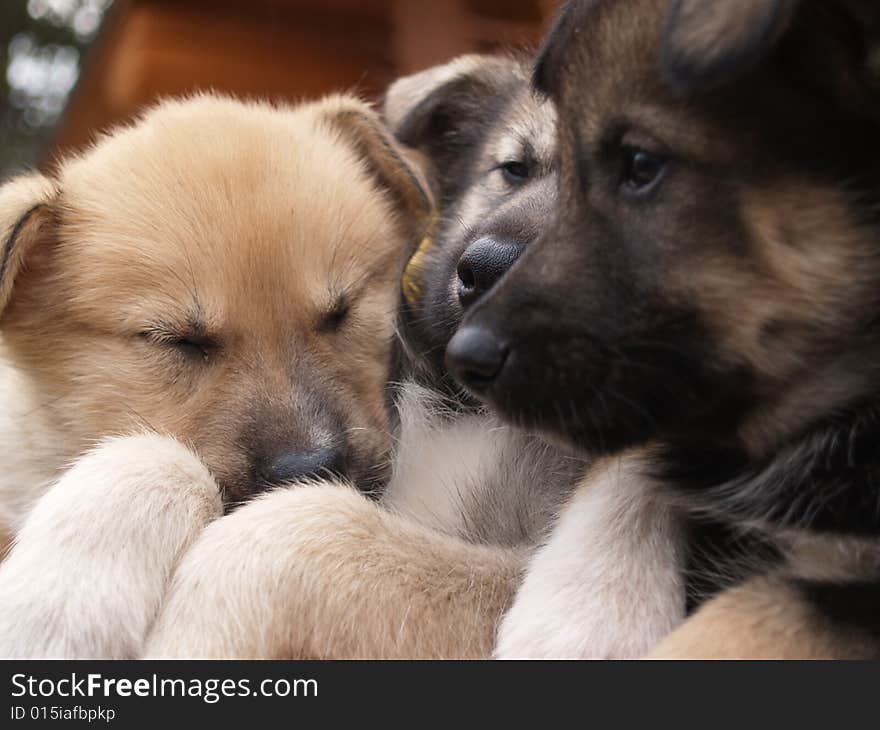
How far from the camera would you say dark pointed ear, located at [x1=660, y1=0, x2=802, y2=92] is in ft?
4.26

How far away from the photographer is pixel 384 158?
2.74 metres

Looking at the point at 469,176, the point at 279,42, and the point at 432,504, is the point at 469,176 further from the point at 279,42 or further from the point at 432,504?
the point at 279,42

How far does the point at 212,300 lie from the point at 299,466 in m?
0.42

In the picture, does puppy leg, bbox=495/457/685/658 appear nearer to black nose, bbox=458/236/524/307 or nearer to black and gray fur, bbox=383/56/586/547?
black and gray fur, bbox=383/56/586/547

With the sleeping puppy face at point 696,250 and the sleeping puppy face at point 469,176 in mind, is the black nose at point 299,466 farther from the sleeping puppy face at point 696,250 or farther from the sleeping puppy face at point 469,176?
the sleeping puppy face at point 696,250

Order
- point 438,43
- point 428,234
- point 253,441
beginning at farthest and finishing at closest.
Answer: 1. point 438,43
2. point 428,234
3. point 253,441

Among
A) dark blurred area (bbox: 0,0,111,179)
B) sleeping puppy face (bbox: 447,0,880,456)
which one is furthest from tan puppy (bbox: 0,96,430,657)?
dark blurred area (bbox: 0,0,111,179)

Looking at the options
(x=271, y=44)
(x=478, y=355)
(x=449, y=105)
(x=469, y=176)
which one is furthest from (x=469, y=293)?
(x=271, y=44)

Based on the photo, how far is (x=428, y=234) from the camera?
2.60 m

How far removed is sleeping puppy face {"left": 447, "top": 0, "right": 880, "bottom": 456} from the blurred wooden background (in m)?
2.46

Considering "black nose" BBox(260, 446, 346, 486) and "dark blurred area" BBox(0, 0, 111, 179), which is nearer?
"black nose" BBox(260, 446, 346, 486)
